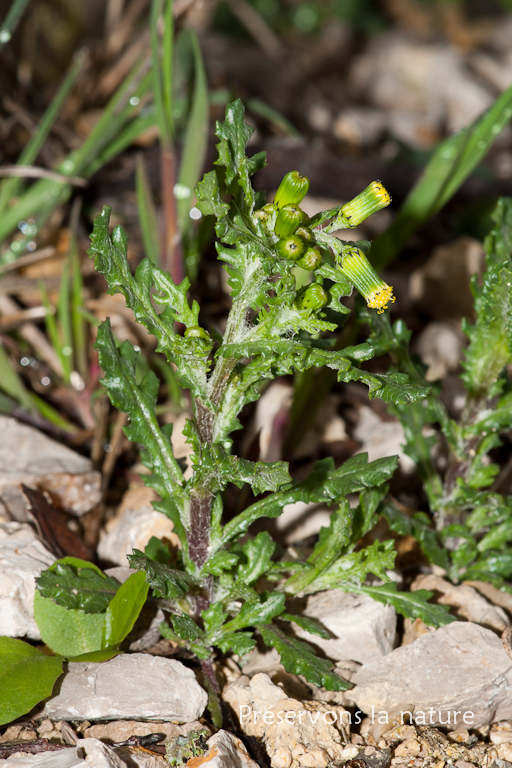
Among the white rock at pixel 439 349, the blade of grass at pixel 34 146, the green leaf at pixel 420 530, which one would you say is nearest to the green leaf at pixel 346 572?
the green leaf at pixel 420 530

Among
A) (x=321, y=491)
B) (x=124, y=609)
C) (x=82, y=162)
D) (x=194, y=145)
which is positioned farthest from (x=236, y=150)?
(x=82, y=162)

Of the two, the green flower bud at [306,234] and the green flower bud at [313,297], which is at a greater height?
the green flower bud at [306,234]

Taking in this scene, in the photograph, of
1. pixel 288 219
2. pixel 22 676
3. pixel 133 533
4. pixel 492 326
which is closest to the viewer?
pixel 288 219

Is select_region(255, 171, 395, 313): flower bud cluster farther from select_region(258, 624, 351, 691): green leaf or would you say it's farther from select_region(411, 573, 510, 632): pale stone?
select_region(411, 573, 510, 632): pale stone

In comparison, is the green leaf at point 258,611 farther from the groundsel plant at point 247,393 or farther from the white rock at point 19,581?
the white rock at point 19,581

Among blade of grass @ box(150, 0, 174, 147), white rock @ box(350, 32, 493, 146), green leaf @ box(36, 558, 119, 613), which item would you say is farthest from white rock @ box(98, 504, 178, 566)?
white rock @ box(350, 32, 493, 146)

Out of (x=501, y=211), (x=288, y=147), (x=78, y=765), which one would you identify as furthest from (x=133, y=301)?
(x=288, y=147)

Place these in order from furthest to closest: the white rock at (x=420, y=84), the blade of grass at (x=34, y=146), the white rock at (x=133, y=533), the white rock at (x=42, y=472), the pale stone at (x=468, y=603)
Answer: the white rock at (x=420, y=84), the blade of grass at (x=34, y=146), the white rock at (x=42, y=472), the white rock at (x=133, y=533), the pale stone at (x=468, y=603)

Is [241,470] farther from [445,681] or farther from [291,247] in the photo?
[445,681]
